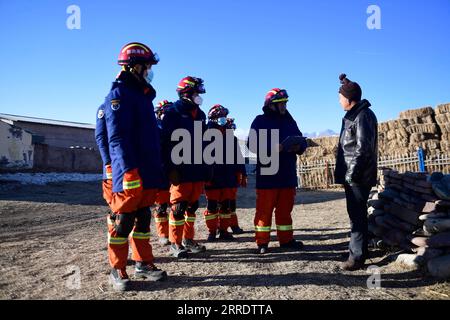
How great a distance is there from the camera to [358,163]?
426cm

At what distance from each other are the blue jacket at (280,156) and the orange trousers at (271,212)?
114 mm

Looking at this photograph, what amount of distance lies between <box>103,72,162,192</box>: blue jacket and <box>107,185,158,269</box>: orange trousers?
0.18 m

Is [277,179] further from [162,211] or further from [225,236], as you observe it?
[162,211]

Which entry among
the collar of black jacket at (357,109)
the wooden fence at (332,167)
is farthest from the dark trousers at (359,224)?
the wooden fence at (332,167)

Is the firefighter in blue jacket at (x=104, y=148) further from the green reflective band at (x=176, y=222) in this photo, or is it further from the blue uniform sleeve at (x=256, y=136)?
the blue uniform sleeve at (x=256, y=136)

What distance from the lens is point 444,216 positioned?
4.26 metres

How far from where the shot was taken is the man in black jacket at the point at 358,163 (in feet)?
14.0

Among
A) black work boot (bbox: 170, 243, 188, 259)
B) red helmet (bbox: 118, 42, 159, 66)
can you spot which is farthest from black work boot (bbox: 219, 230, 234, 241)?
red helmet (bbox: 118, 42, 159, 66)

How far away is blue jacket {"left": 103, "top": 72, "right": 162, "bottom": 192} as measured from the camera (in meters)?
3.68

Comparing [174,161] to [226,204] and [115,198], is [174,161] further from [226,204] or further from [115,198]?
[226,204]

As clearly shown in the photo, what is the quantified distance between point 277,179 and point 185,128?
1.59 metres

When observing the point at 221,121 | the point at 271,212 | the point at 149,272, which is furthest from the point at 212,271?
the point at 221,121

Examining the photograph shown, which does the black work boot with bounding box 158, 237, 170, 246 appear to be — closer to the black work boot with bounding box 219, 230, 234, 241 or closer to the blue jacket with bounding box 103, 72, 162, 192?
the black work boot with bounding box 219, 230, 234, 241
